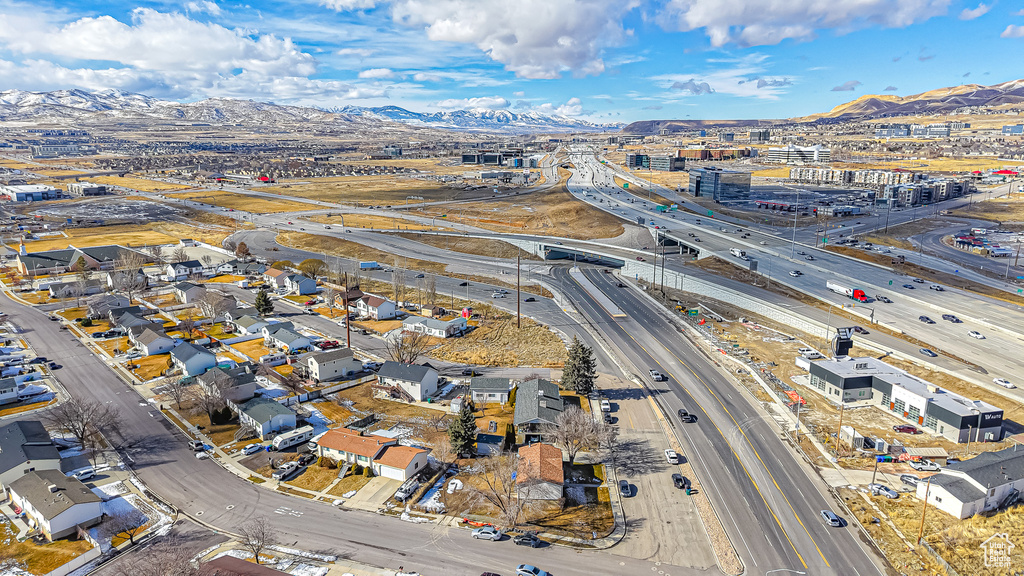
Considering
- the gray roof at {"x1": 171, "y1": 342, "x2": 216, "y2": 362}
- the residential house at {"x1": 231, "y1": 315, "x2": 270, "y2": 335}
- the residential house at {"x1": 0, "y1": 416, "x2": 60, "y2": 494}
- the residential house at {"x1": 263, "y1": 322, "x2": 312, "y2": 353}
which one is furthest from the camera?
the residential house at {"x1": 231, "y1": 315, "x2": 270, "y2": 335}

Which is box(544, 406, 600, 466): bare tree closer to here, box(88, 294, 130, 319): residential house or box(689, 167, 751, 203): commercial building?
box(88, 294, 130, 319): residential house

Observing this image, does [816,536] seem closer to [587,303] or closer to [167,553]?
[167,553]

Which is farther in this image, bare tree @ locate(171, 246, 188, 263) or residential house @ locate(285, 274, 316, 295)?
bare tree @ locate(171, 246, 188, 263)

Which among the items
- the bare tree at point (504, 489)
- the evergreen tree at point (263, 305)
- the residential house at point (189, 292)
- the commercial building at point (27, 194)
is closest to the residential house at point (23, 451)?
the bare tree at point (504, 489)

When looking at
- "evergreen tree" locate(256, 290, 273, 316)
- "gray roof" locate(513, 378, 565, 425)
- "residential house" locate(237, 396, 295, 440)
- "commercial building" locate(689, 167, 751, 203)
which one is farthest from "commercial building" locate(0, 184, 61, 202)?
"commercial building" locate(689, 167, 751, 203)

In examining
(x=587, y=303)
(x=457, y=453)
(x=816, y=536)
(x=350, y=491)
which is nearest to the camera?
(x=816, y=536)

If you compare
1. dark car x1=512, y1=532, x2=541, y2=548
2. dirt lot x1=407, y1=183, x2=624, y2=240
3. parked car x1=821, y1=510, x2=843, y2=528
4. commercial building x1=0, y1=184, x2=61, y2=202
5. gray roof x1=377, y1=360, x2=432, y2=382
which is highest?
commercial building x1=0, y1=184, x2=61, y2=202

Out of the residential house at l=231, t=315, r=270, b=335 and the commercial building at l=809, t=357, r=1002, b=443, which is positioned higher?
the residential house at l=231, t=315, r=270, b=335

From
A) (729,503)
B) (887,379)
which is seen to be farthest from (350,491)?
(887,379)
